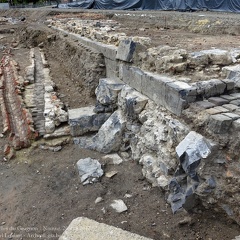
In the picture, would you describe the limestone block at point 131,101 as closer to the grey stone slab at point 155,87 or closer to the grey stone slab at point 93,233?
the grey stone slab at point 155,87

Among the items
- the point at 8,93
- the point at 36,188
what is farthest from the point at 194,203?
the point at 8,93

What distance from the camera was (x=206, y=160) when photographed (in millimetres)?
3031

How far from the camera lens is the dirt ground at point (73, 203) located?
10.5ft

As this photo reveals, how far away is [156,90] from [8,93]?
480cm

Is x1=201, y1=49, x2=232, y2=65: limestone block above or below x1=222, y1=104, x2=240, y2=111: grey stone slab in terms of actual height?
above

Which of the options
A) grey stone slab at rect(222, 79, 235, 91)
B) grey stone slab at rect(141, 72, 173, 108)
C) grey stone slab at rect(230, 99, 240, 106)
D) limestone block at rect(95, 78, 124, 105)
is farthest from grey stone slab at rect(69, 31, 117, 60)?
grey stone slab at rect(230, 99, 240, 106)

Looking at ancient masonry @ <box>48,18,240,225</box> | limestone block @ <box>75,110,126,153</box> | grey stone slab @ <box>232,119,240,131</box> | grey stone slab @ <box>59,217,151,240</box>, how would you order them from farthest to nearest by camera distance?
limestone block @ <box>75,110,126,153</box>, ancient masonry @ <box>48,18,240,225</box>, grey stone slab @ <box>232,119,240,131</box>, grey stone slab @ <box>59,217,151,240</box>

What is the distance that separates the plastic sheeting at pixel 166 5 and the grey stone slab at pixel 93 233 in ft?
44.5

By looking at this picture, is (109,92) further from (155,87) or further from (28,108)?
(28,108)

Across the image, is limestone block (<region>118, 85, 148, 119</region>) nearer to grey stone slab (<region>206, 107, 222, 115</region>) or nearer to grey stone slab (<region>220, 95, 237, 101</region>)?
grey stone slab (<region>220, 95, 237, 101</region>)

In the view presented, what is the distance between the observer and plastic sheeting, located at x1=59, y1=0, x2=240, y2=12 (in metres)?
13.9

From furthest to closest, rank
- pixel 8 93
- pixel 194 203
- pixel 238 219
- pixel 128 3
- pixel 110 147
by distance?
1. pixel 128 3
2. pixel 8 93
3. pixel 110 147
4. pixel 194 203
5. pixel 238 219

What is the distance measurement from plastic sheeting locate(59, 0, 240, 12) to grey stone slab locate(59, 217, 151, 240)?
13.6 meters

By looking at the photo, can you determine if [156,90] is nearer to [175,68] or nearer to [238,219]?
[175,68]
